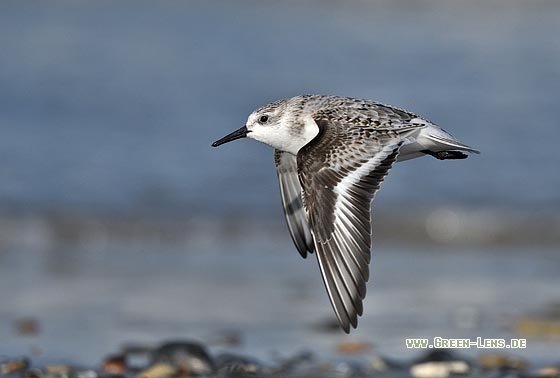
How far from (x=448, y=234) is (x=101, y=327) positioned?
401 cm

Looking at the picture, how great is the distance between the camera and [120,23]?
18.6 metres

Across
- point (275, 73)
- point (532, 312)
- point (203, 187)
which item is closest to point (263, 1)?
point (275, 73)

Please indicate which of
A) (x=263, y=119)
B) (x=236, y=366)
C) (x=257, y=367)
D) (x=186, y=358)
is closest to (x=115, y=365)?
(x=186, y=358)

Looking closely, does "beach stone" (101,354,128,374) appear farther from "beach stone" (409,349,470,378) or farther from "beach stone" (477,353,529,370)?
"beach stone" (477,353,529,370)

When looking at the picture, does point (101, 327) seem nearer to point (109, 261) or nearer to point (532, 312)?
point (109, 261)

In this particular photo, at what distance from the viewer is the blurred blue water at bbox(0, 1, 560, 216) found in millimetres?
10836

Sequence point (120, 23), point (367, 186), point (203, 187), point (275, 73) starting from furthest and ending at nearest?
point (120, 23)
point (275, 73)
point (203, 187)
point (367, 186)

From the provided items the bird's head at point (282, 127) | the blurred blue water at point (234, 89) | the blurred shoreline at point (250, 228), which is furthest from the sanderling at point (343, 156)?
the blurred blue water at point (234, 89)

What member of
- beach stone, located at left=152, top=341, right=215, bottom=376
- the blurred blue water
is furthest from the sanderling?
the blurred blue water

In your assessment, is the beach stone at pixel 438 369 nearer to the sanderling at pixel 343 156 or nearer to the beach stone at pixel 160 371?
the sanderling at pixel 343 156

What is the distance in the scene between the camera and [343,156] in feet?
17.5

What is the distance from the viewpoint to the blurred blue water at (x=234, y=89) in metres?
10.8

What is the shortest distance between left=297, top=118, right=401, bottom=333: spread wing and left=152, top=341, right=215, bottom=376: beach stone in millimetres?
1196

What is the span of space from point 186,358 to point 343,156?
1512 mm
